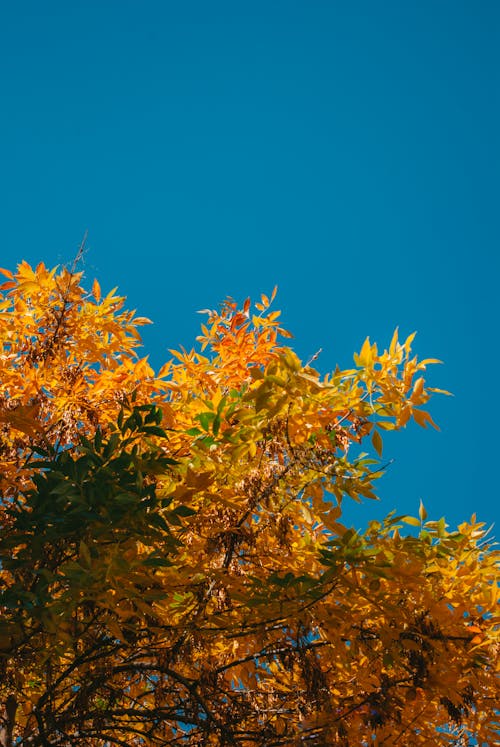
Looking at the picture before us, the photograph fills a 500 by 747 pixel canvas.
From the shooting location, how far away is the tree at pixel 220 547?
2.86 metres

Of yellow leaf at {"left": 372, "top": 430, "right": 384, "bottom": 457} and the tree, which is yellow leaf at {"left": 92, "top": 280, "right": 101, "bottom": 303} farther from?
yellow leaf at {"left": 372, "top": 430, "right": 384, "bottom": 457}

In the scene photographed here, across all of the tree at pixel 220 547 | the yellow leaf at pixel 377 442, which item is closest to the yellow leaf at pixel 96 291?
the tree at pixel 220 547

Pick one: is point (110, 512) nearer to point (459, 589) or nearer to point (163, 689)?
point (163, 689)

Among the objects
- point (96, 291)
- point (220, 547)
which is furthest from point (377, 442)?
point (96, 291)

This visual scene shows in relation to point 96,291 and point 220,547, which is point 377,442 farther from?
point 96,291

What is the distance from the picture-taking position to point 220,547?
3312 mm

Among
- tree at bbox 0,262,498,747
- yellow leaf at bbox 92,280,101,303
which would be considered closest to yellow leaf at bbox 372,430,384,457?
tree at bbox 0,262,498,747

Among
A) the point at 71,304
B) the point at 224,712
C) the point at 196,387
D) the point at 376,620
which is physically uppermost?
the point at 71,304

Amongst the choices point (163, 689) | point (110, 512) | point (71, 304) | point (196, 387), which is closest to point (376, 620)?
point (163, 689)

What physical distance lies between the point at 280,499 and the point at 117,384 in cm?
114

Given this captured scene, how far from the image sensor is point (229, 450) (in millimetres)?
3305

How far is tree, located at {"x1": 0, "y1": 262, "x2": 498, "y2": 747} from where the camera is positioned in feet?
9.37

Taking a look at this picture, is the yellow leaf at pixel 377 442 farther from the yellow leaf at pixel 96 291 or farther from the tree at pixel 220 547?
the yellow leaf at pixel 96 291

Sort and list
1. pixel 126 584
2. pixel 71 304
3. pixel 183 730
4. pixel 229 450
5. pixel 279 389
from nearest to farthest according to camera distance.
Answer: pixel 126 584
pixel 279 389
pixel 229 450
pixel 71 304
pixel 183 730
